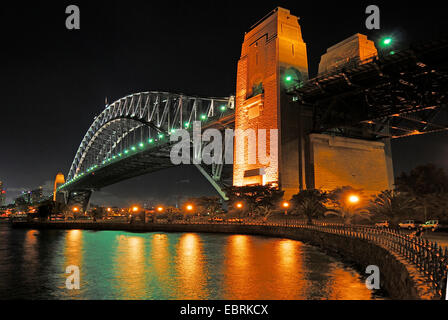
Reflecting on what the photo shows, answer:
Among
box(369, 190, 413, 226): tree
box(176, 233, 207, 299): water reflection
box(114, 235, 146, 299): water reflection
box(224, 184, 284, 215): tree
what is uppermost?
box(224, 184, 284, 215): tree

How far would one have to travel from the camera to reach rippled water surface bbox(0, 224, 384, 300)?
15.2 m

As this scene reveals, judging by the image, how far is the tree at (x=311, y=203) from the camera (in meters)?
38.1

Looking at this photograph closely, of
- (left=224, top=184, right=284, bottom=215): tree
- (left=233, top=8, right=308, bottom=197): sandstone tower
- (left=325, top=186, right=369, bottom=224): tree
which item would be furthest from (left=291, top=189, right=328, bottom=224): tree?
(left=233, top=8, right=308, bottom=197): sandstone tower

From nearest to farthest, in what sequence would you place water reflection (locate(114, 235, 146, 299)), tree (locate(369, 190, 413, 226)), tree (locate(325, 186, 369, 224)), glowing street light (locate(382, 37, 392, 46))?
water reflection (locate(114, 235, 146, 299))
tree (locate(369, 190, 413, 226))
tree (locate(325, 186, 369, 224))
glowing street light (locate(382, 37, 392, 46))

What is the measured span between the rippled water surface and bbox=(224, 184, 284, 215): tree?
46.4ft

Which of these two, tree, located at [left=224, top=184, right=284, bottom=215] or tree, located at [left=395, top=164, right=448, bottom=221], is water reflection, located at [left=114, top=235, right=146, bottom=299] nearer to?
tree, located at [left=224, top=184, right=284, bottom=215]

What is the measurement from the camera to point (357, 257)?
2088 cm

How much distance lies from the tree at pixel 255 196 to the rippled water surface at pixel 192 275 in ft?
46.4

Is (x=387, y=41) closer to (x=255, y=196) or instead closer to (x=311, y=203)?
(x=311, y=203)

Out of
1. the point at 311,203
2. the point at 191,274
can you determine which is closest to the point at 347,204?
the point at 311,203

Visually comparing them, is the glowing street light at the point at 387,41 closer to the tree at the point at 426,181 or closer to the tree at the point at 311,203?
the tree at the point at 311,203

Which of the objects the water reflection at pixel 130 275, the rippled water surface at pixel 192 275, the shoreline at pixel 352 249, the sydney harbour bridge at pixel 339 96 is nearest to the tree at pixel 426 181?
the sydney harbour bridge at pixel 339 96
